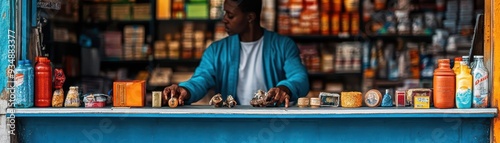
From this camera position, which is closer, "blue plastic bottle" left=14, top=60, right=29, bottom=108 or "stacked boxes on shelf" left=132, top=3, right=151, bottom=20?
"blue plastic bottle" left=14, top=60, right=29, bottom=108

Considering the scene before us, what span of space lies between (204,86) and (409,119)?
1.27 meters

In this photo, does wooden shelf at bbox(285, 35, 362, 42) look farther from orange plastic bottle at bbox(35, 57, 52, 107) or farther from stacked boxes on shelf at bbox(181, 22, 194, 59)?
orange plastic bottle at bbox(35, 57, 52, 107)

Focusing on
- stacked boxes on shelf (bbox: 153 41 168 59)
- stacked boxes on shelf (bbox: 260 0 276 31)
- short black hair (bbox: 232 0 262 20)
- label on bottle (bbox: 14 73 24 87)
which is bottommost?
label on bottle (bbox: 14 73 24 87)

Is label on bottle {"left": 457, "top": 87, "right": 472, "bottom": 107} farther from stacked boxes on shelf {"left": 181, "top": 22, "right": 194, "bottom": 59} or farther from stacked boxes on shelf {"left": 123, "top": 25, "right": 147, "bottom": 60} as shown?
stacked boxes on shelf {"left": 123, "top": 25, "right": 147, "bottom": 60}

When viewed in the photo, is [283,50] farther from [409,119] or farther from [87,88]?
[87,88]

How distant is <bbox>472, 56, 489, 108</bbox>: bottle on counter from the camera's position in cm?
362

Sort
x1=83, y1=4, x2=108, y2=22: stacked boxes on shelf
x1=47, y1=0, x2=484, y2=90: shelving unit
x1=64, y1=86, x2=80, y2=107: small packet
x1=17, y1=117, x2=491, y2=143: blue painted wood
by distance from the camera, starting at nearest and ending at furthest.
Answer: x1=17, y1=117, x2=491, y2=143: blue painted wood → x1=64, y1=86, x2=80, y2=107: small packet → x1=47, y1=0, x2=484, y2=90: shelving unit → x1=83, y1=4, x2=108, y2=22: stacked boxes on shelf

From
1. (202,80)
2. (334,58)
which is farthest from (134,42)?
(202,80)

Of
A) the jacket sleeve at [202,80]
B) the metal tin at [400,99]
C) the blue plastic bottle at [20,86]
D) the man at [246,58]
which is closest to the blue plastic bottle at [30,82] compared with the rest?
the blue plastic bottle at [20,86]

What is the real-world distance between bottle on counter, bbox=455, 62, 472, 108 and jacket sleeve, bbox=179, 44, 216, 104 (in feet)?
4.62

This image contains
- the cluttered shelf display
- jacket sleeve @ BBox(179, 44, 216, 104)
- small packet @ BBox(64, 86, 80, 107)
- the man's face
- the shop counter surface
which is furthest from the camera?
the cluttered shelf display

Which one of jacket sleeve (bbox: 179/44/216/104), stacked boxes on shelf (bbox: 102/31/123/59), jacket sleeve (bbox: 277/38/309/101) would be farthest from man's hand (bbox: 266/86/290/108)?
stacked boxes on shelf (bbox: 102/31/123/59)

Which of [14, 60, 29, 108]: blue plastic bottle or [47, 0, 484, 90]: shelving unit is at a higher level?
[47, 0, 484, 90]: shelving unit

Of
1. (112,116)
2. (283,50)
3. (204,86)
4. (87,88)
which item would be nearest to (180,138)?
(112,116)
